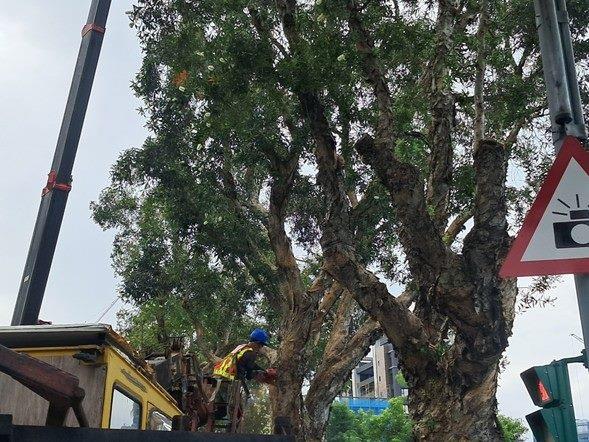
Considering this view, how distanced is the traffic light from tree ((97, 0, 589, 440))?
3.66 metres

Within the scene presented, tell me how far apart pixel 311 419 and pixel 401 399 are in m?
22.8

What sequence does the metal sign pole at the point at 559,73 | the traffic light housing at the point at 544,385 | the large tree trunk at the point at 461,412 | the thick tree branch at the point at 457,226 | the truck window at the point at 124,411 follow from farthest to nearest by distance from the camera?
1. the thick tree branch at the point at 457,226
2. the large tree trunk at the point at 461,412
3. the truck window at the point at 124,411
4. the metal sign pole at the point at 559,73
5. the traffic light housing at the point at 544,385

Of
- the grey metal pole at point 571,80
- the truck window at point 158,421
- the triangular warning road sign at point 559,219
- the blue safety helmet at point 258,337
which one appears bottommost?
the truck window at point 158,421

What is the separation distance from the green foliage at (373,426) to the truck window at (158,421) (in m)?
26.0

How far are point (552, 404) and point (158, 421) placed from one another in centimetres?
361

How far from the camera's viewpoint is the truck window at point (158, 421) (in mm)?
5546

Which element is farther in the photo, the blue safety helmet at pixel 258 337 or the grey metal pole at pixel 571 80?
the blue safety helmet at pixel 258 337

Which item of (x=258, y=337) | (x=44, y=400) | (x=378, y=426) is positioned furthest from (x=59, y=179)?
(x=378, y=426)

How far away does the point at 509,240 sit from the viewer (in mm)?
7184

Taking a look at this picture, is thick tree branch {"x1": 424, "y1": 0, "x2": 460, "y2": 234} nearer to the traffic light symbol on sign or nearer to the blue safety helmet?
the blue safety helmet

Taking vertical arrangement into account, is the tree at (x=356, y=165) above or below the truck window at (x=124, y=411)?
above

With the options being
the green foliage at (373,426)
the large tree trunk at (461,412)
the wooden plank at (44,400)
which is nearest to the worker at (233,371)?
the large tree trunk at (461,412)

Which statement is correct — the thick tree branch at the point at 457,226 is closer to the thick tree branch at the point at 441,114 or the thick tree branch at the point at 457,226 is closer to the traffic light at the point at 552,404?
the thick tree branch at the point at 441,114

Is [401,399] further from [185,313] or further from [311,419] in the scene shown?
[311,419]
